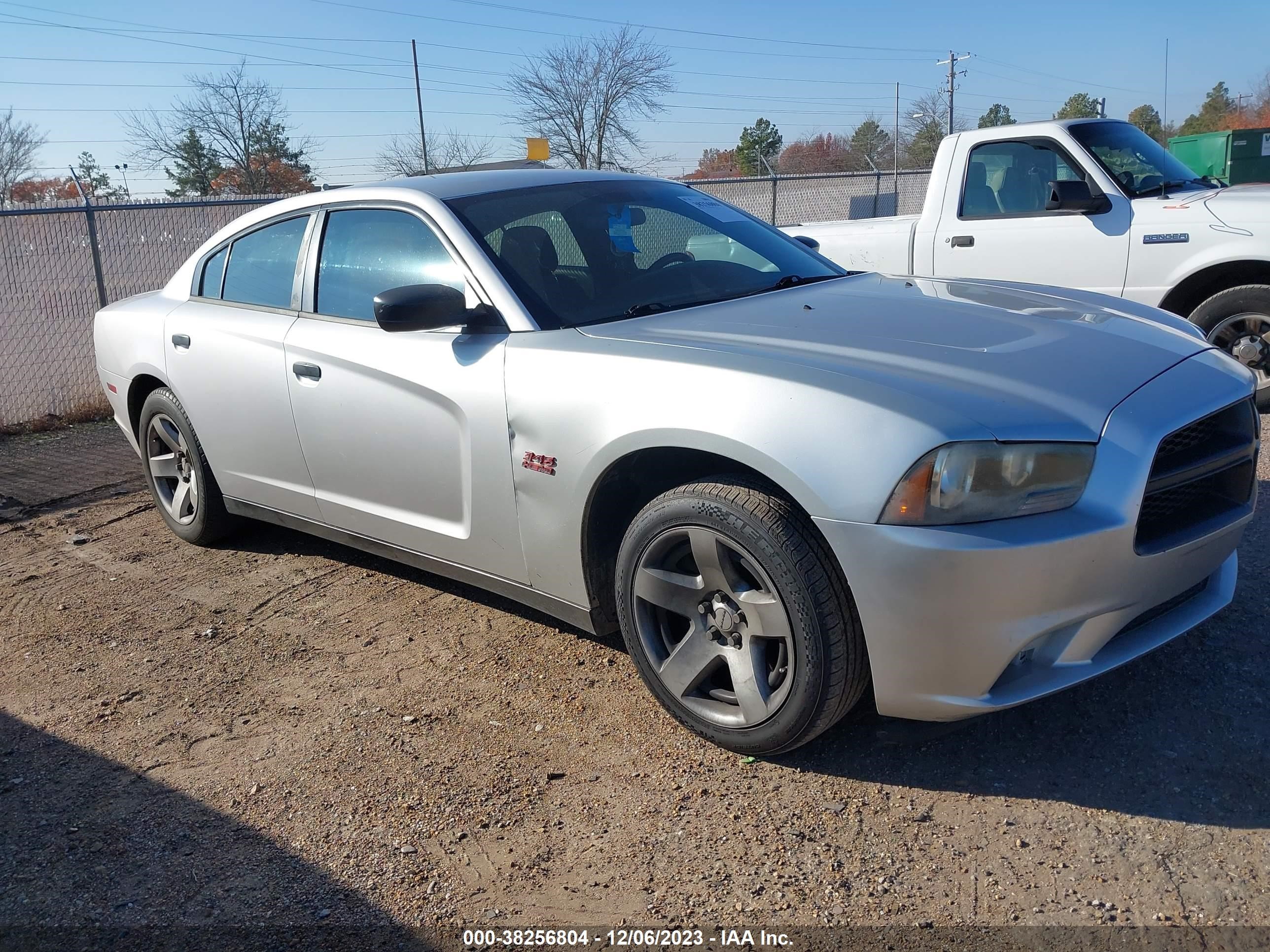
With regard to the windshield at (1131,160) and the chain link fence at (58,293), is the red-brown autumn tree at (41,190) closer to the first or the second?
the chain link fence at (58,293)

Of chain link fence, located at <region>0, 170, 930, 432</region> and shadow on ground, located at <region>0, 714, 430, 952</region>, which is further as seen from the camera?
chain link fence, located at <region>0, 170, 930, 432</region>

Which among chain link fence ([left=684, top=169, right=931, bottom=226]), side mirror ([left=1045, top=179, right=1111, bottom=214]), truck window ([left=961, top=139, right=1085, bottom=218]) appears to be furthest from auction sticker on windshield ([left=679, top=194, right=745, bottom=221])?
chain link fence ([left=684, top=169, right=931, bottom=226])

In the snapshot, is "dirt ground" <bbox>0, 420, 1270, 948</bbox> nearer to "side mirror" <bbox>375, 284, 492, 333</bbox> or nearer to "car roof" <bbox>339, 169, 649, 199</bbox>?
"side mirror" <bbox>375, 284, 492, 333</bbox>

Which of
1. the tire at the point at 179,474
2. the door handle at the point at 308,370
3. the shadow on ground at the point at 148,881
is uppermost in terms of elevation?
the door handle at the point at 308,370

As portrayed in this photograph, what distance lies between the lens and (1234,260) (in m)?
6.37

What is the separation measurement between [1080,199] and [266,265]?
496 centimetres

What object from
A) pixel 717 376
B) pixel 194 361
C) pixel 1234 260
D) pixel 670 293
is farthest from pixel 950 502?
pixel 1234 260

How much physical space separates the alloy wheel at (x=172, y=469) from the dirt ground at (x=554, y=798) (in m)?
1.19

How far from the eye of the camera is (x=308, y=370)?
410 cm

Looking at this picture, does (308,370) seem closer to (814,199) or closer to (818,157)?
(814,199)

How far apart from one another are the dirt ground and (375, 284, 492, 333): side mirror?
124 cm

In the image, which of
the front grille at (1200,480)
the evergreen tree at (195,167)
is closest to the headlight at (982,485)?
the front grille at (1200,480)

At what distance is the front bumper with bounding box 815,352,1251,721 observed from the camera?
8.26ft

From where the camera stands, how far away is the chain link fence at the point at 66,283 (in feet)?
29.2
